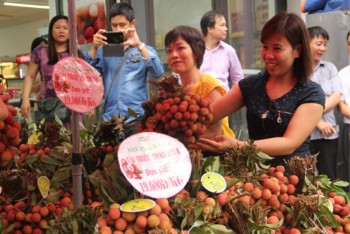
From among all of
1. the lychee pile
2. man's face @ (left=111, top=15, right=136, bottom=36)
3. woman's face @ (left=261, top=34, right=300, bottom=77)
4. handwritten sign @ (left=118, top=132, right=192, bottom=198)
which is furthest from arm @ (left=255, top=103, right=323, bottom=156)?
man's face @ (left=111, top=15, right=136, bottom=36)

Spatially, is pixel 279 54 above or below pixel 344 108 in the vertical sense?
above

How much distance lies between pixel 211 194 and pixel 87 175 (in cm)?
37

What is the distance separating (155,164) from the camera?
121 centimetres

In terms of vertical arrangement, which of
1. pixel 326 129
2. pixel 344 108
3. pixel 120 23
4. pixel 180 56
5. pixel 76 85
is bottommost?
pixel 326 129

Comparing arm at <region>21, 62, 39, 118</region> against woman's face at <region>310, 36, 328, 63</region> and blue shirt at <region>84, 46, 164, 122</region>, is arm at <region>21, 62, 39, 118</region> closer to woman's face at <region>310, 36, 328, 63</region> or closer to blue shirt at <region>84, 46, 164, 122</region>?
blue shirt at <region>84, 46, 164, 122</region>

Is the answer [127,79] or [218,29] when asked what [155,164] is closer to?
[127,79]

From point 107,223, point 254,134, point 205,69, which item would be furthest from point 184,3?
point 107,223

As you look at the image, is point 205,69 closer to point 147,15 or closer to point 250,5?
point 147,15

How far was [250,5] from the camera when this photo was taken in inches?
201

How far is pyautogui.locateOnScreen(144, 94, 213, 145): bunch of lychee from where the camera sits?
1347 mm

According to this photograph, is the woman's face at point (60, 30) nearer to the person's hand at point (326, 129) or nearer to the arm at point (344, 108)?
the person's hand at point (326, 129)

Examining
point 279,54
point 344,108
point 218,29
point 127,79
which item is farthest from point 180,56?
point 344,108

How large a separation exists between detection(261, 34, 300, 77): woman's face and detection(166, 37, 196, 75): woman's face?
39cm

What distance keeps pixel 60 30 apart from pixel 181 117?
169 cm
